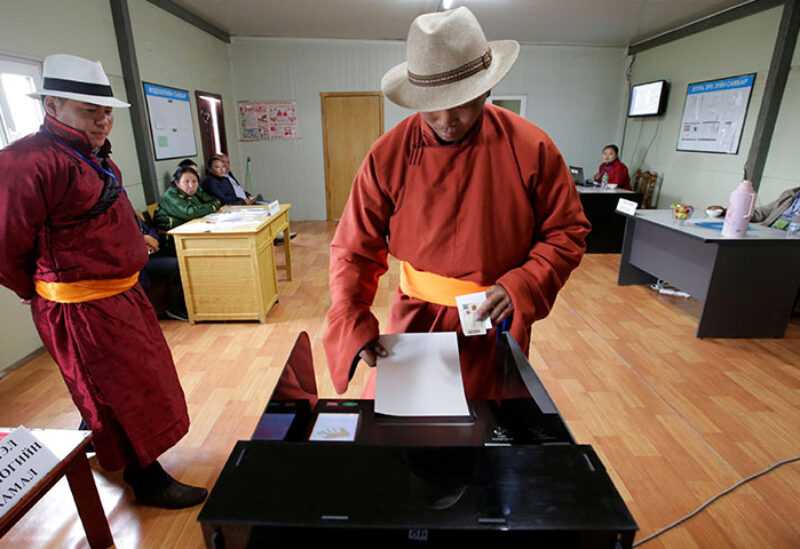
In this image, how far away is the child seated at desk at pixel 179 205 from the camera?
11.5 feet

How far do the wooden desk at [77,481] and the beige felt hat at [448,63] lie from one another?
4.40ft

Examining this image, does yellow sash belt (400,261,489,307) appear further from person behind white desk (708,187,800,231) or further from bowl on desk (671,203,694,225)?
person behind white desk (708,187,800,231)

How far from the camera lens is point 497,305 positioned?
0.91 m

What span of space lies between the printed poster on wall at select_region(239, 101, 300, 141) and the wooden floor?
373cm

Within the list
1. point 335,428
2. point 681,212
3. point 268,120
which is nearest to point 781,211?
point 681,212

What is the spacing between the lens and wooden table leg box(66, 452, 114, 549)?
129 centimetres

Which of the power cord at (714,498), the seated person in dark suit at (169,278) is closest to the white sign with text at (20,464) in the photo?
the power cord at (714,498)

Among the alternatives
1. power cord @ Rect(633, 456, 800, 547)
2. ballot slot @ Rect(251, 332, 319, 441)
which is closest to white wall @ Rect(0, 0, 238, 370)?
ballot slot @ Rect(251, 332, 319, 441)

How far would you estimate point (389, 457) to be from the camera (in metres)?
0.58

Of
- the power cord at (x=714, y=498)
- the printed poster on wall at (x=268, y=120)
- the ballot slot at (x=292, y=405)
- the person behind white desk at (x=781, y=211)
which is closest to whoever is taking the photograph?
the ballot slot at (x=292, y=405)

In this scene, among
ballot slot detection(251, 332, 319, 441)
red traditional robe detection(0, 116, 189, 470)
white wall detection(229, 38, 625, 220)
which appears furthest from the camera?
white wall detection(229, 38, 625, 220)

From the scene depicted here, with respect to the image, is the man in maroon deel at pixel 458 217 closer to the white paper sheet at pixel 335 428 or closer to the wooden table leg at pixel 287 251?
the white paper sheet at pixel 335 428

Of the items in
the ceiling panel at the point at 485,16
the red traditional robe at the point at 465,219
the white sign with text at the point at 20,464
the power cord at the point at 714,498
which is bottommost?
the power cord at the point at 714,498

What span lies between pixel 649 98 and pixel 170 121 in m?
5.98
